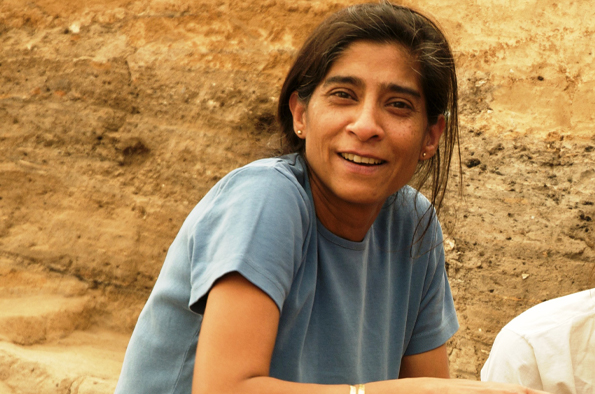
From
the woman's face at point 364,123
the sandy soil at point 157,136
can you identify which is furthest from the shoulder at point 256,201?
the sandy soil at point 157,136

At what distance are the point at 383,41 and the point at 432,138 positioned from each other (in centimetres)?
30

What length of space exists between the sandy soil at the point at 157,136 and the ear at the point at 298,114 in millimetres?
1696

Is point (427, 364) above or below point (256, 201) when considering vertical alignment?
below

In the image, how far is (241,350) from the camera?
1110mm

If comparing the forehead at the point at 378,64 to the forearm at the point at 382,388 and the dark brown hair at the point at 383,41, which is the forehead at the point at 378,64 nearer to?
the dark brown hair at the point at 383,41

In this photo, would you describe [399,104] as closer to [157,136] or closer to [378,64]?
[378,64]

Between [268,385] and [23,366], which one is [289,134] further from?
[23,366]

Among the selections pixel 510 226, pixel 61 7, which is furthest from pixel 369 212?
pixel 61 7

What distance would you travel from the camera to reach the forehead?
4.68 feet

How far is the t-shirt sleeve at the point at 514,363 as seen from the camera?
64.3 inches

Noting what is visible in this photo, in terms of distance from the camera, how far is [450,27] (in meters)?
3.31

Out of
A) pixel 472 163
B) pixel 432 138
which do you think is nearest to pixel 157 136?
pixel 472 163

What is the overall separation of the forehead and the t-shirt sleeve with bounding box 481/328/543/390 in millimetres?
694

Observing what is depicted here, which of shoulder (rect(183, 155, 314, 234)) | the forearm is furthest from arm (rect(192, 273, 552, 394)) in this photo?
shoulder (rect(183, 155, 314, 234))
